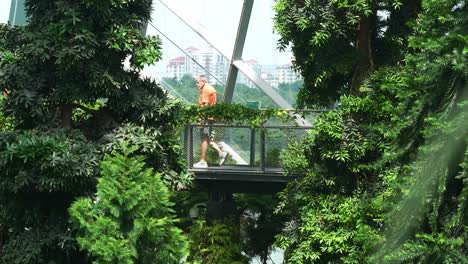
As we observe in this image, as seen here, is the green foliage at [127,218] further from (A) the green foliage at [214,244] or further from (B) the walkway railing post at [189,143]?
(B) the walkway railing post at [189,143]

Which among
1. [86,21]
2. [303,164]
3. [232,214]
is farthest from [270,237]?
[86,21]

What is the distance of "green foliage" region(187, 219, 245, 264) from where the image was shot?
49.0 ft

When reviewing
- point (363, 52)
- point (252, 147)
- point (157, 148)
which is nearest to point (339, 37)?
point (363, 52)

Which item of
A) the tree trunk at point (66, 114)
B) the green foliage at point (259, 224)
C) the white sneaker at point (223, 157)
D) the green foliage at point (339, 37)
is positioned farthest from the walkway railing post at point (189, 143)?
the tree trunk at point (66, 114)

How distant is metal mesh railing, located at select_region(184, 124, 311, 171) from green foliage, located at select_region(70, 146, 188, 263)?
198 inches

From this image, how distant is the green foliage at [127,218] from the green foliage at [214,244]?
504 cm

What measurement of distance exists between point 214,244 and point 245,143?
180cm

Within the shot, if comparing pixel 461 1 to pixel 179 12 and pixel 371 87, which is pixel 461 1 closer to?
pixel 371 87

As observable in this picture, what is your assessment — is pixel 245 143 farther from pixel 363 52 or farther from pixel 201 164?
pixel 363 52

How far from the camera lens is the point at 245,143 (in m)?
15.0

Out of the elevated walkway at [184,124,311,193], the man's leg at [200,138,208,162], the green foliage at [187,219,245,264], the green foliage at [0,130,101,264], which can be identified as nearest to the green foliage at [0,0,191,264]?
the green foliage at [0,130,101,264]

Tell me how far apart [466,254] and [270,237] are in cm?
1189

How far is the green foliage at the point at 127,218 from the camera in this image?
369 inches

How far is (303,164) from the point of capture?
42.0 ft
